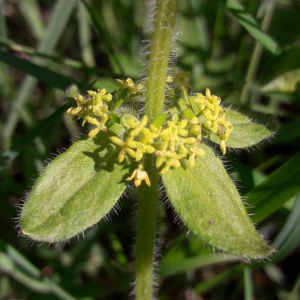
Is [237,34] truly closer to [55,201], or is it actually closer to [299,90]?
[299,90]

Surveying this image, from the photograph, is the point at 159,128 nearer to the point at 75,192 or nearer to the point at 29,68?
the point at 75,192

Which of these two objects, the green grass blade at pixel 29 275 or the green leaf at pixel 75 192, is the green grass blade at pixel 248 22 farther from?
the green grass blade at pixel 29 275

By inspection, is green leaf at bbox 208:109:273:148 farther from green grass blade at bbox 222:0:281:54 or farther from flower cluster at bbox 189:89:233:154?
green grass blade at bbox 222:0:281:54

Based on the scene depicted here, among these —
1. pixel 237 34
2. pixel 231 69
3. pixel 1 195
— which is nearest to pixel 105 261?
pixel 1 195

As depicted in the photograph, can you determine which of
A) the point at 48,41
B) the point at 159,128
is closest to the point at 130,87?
the point at 159,128

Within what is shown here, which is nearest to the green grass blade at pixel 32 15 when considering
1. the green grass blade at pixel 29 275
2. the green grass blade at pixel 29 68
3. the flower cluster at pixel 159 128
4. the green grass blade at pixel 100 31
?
the green grass blade at pixel 100 31

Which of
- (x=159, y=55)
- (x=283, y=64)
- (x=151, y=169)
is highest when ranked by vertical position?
(x=159, y=55)

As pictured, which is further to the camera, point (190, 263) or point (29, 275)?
point (29, 275)

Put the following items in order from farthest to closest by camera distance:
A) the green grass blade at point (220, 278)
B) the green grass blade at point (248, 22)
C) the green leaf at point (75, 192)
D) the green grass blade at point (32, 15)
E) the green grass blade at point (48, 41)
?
1. the green grass blade at point (32, 15)
2. the green grass blade at point (48, 41)
3. the green grass blade at point (220, 278)
4. the green grass blade at point (248, 22)
5. the green leaf at point (75, 192)
